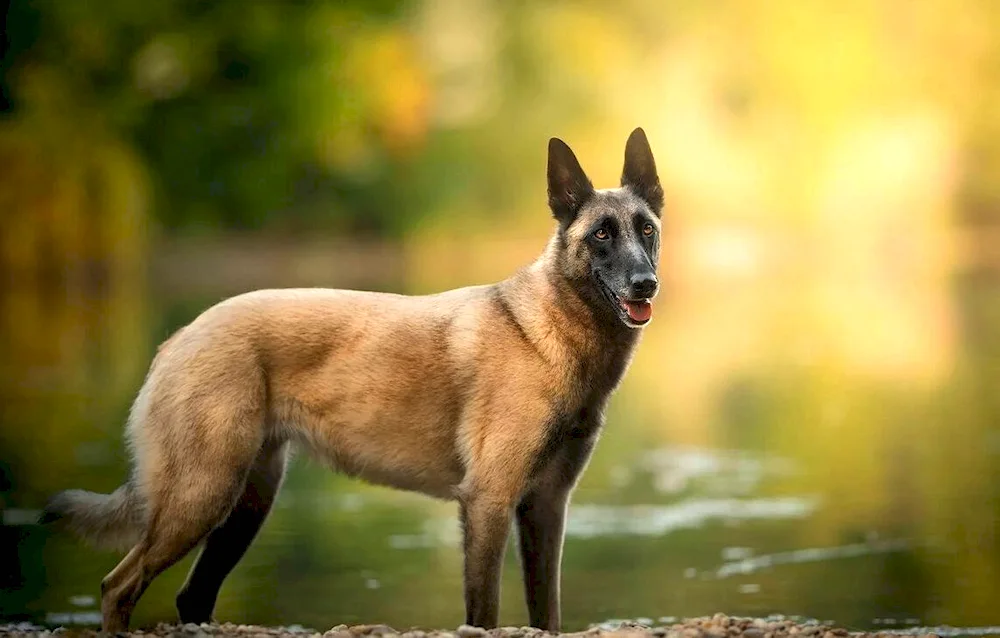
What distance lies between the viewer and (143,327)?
72.2 feet

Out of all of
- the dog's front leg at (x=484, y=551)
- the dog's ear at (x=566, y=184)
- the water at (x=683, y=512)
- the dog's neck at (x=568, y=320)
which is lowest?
the water at (x=683, y=512)

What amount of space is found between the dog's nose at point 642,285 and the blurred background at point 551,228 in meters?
2.10

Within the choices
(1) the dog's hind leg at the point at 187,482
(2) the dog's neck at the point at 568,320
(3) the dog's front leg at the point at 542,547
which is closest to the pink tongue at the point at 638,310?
(2) the dog's neck at the point at 568,320

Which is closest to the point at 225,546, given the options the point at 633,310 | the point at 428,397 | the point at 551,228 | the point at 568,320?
the point at 428,397

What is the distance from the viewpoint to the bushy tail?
6449 mm

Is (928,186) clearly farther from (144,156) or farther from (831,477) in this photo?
(831,477)

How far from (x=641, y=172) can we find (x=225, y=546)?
2.26 m

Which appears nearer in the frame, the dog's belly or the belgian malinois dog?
the belgian malinois dog

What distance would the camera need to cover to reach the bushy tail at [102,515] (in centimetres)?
645

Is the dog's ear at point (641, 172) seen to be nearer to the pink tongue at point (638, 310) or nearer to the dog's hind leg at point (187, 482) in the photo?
the pink tongue at point (638, 310)

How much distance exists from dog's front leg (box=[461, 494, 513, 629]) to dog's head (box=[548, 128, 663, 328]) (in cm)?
87

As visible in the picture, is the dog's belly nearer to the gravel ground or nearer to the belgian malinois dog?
the belgian malinois dog

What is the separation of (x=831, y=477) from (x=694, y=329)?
11.9 metres

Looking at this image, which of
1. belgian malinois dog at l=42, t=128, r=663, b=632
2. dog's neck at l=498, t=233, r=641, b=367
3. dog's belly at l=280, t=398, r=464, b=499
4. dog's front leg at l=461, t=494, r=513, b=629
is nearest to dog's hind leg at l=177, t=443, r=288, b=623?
belgian malinois dog at l=42, t=128, r=663, b=632
